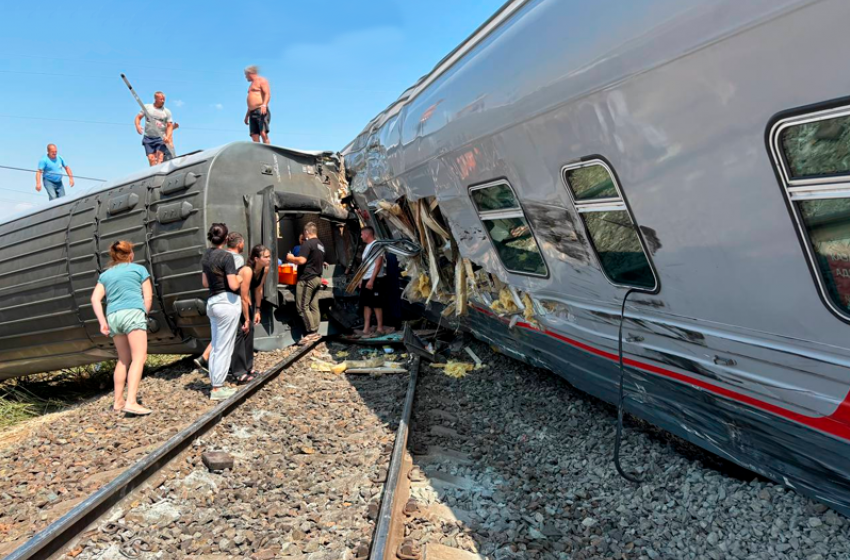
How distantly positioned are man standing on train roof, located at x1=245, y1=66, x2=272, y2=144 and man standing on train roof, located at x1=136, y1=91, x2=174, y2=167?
5.53 feet

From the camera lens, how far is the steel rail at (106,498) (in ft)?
10.0

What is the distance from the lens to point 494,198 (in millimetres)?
4352

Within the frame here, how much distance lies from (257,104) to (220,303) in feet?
19.3

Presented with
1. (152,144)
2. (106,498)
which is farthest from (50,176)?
(106,498)

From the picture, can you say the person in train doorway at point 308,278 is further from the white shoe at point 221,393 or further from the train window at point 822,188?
the train window at point 822,188

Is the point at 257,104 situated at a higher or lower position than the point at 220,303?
higher

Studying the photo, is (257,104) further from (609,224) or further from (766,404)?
(766,404)

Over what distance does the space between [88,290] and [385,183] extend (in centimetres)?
503

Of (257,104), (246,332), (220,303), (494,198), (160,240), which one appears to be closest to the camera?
(494,198)

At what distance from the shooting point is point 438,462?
429cm

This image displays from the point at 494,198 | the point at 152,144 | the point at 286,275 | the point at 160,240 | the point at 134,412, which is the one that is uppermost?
the point at 152,144

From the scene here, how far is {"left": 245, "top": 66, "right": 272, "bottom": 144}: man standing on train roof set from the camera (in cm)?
1071

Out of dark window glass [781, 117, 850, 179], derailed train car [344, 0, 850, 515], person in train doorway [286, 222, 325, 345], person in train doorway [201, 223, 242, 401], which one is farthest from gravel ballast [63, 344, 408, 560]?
person in train doorway [286, 222, 325, 345]

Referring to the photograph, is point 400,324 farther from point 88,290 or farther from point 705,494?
point 705,494
